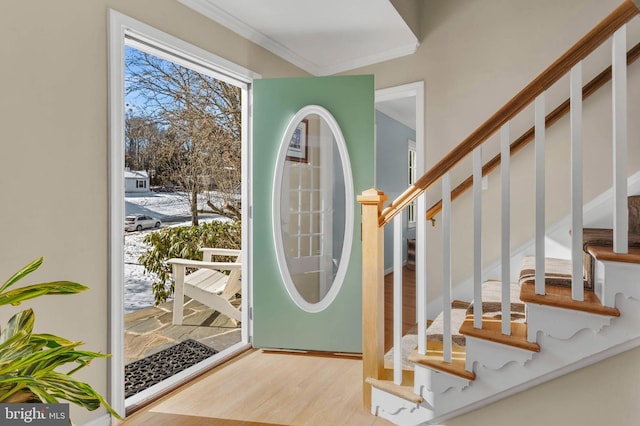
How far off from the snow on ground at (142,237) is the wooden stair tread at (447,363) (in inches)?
130

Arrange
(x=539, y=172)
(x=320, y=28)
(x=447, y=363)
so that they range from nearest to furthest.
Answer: (x=539, y=172), (x=447, y=363), (x=320, y=28)

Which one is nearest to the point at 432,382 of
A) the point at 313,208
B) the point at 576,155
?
the point at 576,155

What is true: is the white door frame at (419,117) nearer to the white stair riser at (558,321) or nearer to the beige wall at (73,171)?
the beige wall at (73,171)

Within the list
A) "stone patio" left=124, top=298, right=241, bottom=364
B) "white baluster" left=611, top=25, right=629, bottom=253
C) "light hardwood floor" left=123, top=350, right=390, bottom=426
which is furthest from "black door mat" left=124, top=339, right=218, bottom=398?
"white baluster" left=611, top=25, right=629, bottom=253

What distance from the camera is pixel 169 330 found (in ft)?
12.1

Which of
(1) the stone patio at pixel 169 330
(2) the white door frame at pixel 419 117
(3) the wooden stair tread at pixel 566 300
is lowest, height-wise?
(1) the stone patio at pixel 169 330

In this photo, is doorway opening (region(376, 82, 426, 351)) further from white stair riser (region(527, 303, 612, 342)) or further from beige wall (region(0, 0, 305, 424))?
beige wall (region(0, 0, 305, 424))

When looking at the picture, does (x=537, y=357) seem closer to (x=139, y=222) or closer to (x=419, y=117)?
(x=419, y=117)

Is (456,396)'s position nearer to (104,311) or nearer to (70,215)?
(104,311)

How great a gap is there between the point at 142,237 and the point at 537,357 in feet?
13.1

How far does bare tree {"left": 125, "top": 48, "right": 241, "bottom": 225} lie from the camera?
4180mm

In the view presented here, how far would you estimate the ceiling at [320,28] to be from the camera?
2.50 m

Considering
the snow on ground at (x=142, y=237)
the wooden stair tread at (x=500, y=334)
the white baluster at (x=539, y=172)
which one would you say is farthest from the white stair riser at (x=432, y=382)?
the snow on ground at (x=142, y=237)

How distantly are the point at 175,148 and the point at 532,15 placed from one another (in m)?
3.61
